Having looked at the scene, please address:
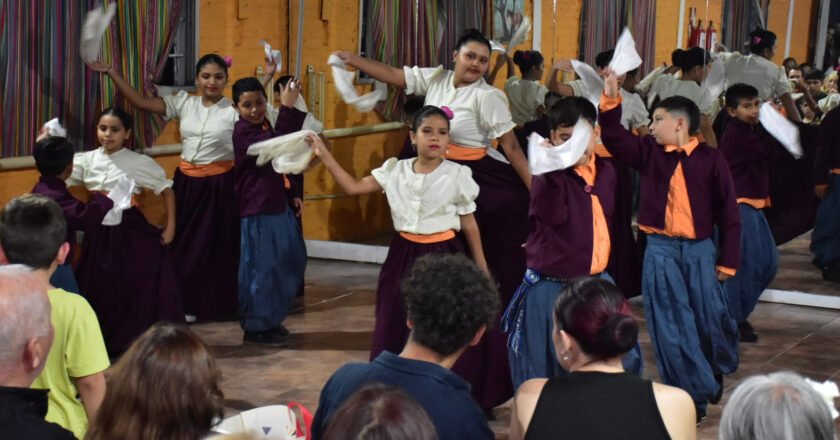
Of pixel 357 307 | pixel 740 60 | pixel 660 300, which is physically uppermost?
pixel 740 60

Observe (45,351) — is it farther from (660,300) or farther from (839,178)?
(839,178)

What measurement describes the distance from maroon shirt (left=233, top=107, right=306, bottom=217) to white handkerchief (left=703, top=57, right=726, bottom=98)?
247 centimetres

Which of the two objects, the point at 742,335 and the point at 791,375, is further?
the point at 742,335

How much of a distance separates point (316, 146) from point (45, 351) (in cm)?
278

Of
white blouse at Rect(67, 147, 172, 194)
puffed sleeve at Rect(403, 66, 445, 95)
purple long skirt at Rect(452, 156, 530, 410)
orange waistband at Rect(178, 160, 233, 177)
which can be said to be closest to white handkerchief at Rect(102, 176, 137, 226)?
white blouse at Rect(67, 147, 172, 194)

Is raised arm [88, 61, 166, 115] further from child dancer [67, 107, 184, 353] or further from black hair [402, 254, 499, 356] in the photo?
black hair [402, 254, 499, 356]

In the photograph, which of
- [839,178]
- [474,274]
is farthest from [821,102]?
[474,274]

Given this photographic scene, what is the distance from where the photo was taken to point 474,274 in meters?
2.89

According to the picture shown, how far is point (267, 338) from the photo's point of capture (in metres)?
6.29

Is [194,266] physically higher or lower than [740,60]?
lower

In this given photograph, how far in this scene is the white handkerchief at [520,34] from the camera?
746 centimetres

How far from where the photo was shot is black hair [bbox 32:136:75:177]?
5.20 meters

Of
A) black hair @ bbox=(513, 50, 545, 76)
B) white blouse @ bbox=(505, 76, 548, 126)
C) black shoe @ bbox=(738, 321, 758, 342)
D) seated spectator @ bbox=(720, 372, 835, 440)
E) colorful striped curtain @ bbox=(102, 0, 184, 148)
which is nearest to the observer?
seated spectator @ bbox=(720, 372, 835, 440)

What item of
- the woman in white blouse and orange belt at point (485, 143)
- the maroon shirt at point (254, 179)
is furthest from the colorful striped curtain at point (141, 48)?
the woman in white blouse and orange belt at point (485, 143)
